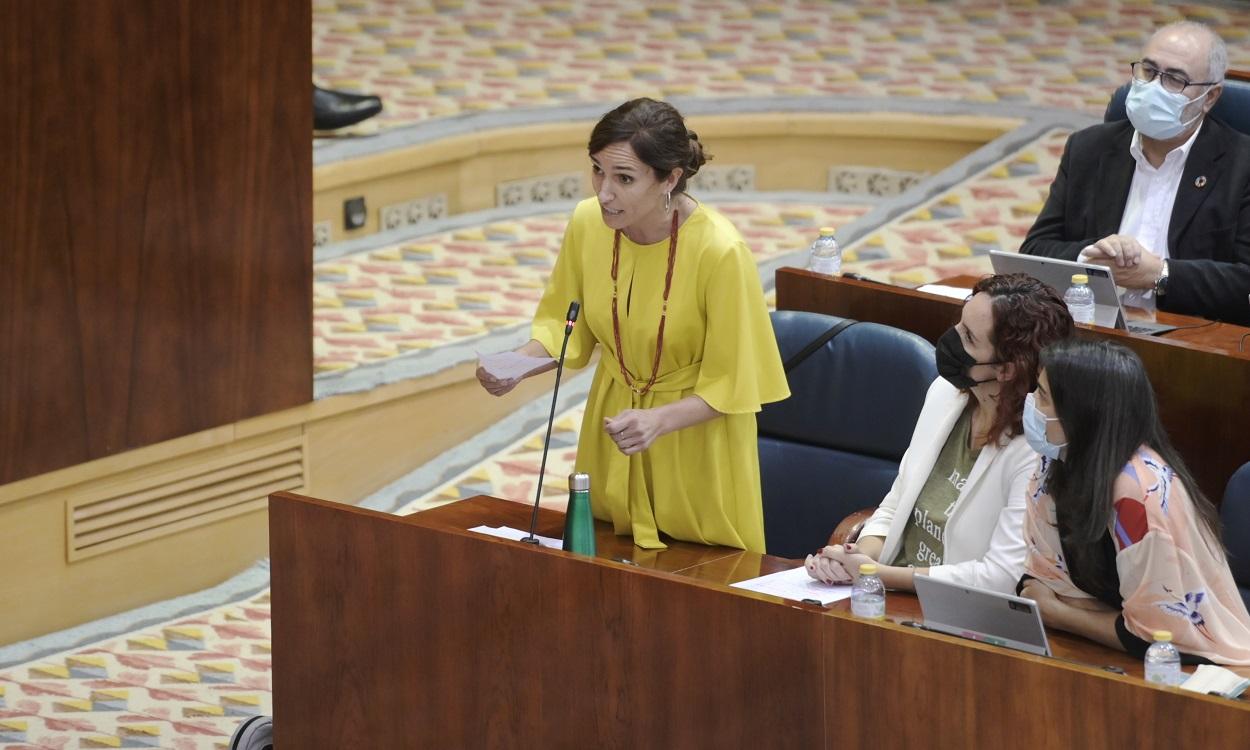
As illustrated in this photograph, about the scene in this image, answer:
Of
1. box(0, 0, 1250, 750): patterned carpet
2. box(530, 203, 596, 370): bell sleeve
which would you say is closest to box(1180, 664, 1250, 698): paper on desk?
box(530, 203, 596, 370): bell sleeve

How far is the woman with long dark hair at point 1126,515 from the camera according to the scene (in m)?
2.57

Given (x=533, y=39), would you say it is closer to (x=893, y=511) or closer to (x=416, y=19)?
(x=416, y=19)

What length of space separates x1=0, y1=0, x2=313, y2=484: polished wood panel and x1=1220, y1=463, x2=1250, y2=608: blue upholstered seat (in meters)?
2.53

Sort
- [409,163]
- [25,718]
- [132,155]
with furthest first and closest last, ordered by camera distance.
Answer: [409,163] < [132,155] < [25,718]

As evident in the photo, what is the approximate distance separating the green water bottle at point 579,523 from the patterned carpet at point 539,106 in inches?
47.2

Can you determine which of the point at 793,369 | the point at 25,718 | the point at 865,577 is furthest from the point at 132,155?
the point at 865,577

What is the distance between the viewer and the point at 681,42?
26.6 feet

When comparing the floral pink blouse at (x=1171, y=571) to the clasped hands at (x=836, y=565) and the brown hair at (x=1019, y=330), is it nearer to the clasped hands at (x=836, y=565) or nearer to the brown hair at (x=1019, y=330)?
the brown hair at (x=1019, y=330)

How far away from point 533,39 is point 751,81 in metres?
1.06

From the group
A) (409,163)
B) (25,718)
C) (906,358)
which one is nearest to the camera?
(906,358)

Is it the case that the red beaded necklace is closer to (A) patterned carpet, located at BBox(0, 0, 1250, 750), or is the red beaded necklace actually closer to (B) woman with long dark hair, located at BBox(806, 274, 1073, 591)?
(B) woman with long dark hair, located at BBox(806, 274, 1073, 591)

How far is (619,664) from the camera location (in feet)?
8.61

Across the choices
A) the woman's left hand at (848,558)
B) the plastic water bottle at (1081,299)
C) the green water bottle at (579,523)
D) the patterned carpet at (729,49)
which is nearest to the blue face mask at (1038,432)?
the woman's left hand at (848,558)

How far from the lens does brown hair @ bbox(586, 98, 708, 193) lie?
2.94m
